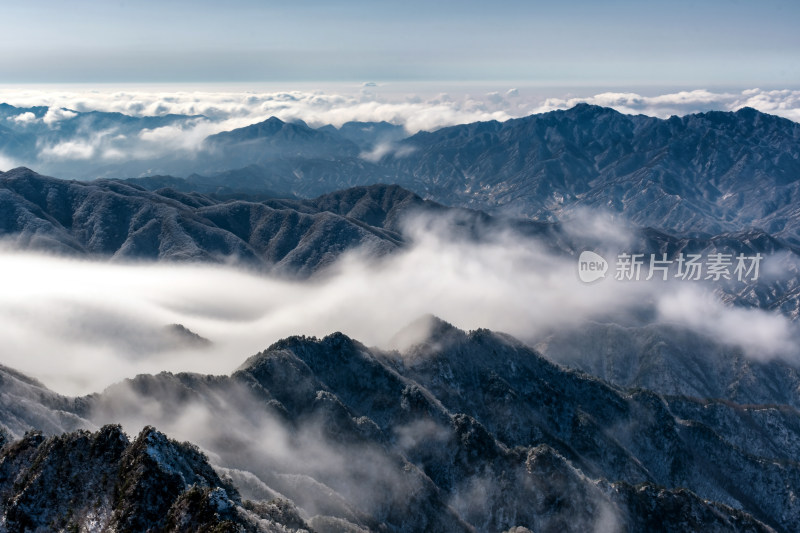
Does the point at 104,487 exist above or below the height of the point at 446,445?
above

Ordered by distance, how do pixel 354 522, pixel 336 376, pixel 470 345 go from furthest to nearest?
1. pixel 470 345
2. pixel 336 376
3. pixel 354 522

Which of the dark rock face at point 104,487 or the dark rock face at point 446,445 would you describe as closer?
the dark rock face at point 104,487

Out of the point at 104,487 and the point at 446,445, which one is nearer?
the point at 104,487

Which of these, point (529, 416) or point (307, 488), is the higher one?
point (307, 488)

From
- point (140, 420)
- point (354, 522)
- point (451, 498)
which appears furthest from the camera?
point (451, 498)

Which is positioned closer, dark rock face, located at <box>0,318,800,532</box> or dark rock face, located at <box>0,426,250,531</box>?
dark rock face, located at <box>0,426,250,531</box>

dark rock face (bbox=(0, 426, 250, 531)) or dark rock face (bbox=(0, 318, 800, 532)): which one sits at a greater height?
dark rock face (bbox=(0, 426, 250, 531))

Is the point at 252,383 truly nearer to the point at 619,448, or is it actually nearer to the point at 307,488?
the point at 307,488

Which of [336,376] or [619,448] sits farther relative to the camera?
[619,448]

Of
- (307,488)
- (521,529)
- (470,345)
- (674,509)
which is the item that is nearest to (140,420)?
(307,488)

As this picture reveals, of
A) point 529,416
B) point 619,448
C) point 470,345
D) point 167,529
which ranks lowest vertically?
point 619,448

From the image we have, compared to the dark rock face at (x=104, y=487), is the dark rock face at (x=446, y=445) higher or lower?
lower
